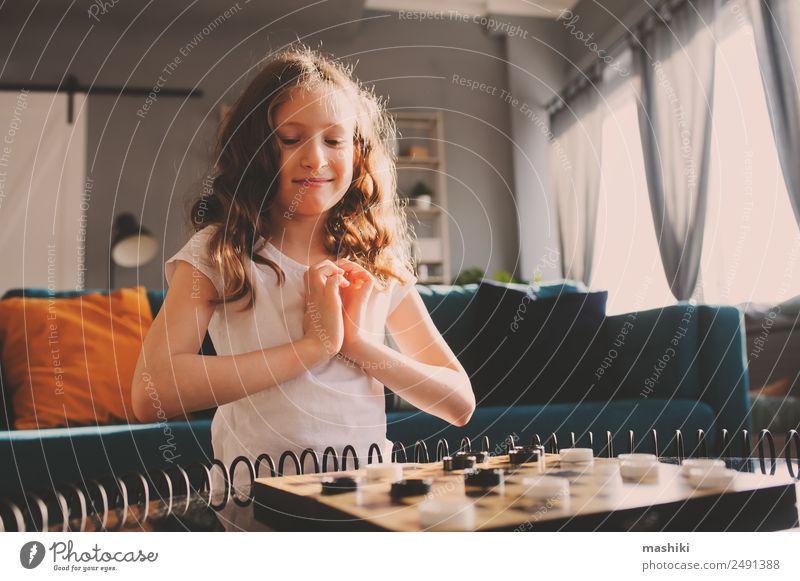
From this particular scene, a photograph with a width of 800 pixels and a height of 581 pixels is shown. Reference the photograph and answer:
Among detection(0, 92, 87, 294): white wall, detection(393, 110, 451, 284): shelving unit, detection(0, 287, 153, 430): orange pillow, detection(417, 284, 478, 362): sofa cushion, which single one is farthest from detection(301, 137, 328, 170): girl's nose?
detection(393, 110, 451, 284): shelving unit

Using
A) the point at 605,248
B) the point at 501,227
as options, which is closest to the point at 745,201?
the point at 605,248

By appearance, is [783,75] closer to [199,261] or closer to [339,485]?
[199,261]

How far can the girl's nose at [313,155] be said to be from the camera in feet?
2.07

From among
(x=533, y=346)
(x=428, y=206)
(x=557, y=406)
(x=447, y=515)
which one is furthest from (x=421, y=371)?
(x=428, y=206)

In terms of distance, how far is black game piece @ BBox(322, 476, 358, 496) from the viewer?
348 mm

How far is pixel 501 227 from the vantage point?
6.05ft

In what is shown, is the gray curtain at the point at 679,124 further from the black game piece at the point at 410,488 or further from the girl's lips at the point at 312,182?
the black game piece at the point at 410,488

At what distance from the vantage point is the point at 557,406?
109cm

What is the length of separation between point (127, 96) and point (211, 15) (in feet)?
3.18

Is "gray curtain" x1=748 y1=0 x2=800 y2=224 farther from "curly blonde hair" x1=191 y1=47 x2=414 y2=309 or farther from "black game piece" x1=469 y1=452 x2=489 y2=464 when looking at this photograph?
"black game piece" x1=469 y1=452 x2=489 y2=464

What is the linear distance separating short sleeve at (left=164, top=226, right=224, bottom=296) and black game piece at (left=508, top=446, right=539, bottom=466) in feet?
1.05

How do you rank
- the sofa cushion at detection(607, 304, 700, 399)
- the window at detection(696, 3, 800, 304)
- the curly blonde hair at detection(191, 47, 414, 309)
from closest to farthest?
1. the curly blonde hair at detection(191, 47, 414, 309)
2. the sofa cushion at detection(607, 304, 700, 399)
3. the window at detection(696, 3, 800, 304)
